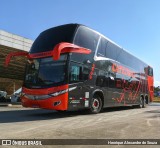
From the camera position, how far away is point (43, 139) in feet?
23.5

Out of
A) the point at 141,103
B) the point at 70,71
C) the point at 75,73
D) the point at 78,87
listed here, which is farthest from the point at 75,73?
the point at 141,103

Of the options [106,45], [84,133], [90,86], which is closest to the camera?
[84,133]

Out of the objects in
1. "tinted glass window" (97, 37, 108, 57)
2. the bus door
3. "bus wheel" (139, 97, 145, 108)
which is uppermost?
"tinted glass window" (97, 37, 108, 57)

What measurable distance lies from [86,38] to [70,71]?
7.23 feet

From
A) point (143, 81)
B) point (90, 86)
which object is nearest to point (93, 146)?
point (90, 86)

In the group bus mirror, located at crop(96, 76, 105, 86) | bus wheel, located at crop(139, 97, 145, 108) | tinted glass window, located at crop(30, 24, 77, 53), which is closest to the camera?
tinted glass window, located at crop(30, 24, 77, 53)

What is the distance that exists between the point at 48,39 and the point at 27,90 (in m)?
2.42

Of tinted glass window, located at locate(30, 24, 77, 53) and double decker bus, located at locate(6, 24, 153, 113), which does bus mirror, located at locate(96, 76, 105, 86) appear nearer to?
double decker bus, located at locate(6, 24, 153, 113)

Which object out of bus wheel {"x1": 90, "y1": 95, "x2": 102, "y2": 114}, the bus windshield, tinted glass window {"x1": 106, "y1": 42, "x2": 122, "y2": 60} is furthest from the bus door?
tinted glass window {"x1": 106, "y1": 42, "x2": 122, "y2": 60}

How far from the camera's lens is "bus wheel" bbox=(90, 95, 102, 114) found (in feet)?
49.1

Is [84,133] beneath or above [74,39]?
beneath

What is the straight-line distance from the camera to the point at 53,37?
13.8m

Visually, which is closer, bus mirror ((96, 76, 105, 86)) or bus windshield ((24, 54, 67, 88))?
bus windshield ((24, 54, 67, 88))

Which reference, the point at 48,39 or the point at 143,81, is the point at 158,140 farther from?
the point at 143,81
